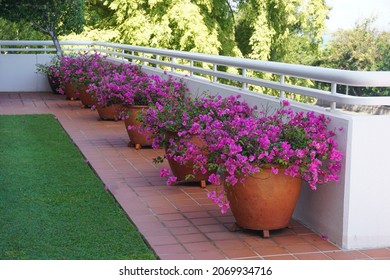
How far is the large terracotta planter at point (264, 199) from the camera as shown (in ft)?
17.4

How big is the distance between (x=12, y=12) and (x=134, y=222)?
12.4 metres

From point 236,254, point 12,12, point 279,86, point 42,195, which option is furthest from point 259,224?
point 12,12

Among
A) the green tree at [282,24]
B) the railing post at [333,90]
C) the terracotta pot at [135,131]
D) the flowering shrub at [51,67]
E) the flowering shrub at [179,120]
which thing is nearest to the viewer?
the railing post at [333,90]

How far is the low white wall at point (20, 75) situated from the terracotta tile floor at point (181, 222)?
8.38 metres

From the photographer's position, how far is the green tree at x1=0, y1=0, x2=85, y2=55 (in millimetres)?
16906

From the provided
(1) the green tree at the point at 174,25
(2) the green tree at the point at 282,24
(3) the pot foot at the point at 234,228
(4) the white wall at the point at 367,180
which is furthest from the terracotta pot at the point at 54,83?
(4) the white wall at the point at 367,180

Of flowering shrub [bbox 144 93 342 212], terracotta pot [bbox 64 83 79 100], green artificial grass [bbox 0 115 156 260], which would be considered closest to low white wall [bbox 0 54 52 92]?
terracotta pot [bbox 64 83 79 100]

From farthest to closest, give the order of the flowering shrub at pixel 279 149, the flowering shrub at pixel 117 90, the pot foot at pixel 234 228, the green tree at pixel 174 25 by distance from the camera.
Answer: the green tree at pixel 174 25 < the flowering shrub at pixel 117 90 < the pot foot at pixel 234 228 < the flowering shrub at pixel 279 149

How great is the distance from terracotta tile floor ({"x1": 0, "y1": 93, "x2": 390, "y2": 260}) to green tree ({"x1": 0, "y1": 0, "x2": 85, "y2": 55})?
27.6ft

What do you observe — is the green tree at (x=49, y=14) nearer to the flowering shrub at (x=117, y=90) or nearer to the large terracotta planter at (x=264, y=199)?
the flowering shrub at (x=117, y=90)

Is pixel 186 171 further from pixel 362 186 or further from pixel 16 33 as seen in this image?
pixel 16 33

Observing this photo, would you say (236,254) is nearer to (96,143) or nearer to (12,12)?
(96,143)

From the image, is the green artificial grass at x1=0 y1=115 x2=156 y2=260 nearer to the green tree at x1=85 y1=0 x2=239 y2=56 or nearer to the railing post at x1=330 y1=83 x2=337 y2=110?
the railing post at x1=330 y1=83 x2=337 y2=110

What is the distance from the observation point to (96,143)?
9.78 metres
